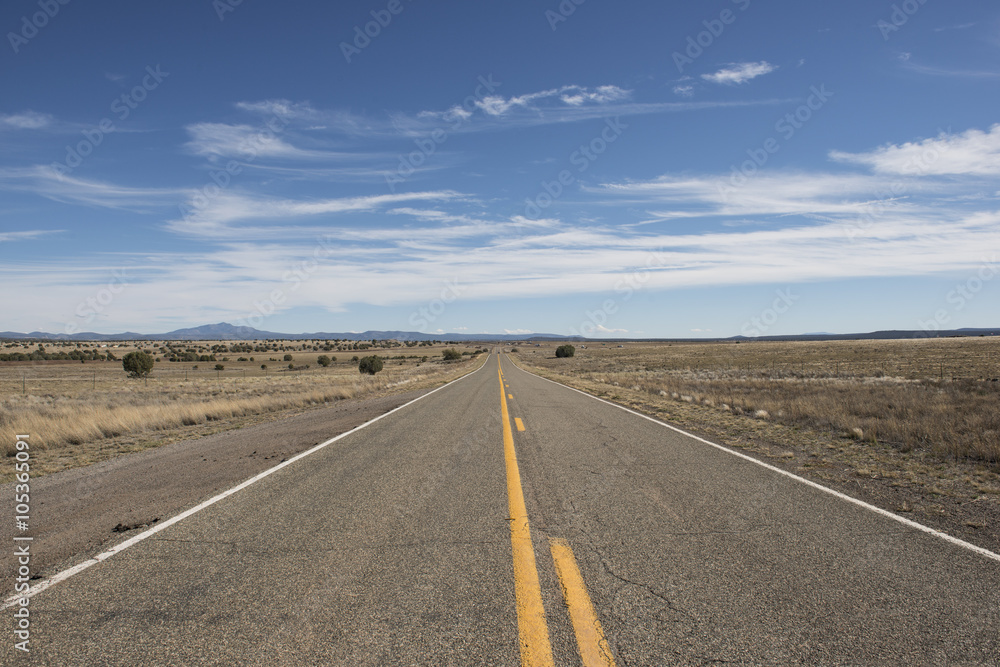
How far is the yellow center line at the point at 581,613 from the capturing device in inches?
111

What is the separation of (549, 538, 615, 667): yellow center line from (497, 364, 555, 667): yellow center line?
19cm

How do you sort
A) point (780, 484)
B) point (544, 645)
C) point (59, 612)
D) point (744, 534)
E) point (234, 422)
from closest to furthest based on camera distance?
point (544, 645) → point (59, 612) → point (744, 534) → point (780, 484) → point (234, 422)

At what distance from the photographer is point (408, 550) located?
4371 millimetres

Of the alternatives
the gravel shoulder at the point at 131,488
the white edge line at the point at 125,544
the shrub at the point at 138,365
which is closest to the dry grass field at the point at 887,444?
the white edge line at the point at 125,544

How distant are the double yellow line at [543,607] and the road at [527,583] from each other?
16 mm

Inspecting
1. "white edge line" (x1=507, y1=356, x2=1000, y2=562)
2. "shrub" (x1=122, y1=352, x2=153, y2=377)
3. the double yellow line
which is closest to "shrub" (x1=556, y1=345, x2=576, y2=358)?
"shrub" (x1=122, y1=352, x2=153, y2=377)

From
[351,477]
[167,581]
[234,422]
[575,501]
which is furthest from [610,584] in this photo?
[234,422]

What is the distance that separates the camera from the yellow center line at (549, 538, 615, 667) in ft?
9.25

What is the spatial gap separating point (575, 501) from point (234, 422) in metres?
11.7

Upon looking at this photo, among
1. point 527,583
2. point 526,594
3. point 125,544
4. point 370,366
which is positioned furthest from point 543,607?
point 370,366

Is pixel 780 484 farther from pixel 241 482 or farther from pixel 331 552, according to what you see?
pixel 241 482

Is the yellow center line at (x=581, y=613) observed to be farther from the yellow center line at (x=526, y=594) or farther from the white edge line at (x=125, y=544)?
the white edge line at (x=125, y=544)

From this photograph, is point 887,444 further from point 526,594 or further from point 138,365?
point 138,365

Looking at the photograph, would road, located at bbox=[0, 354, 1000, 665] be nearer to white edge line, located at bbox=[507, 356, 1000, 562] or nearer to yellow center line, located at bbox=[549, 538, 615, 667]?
yellow center line, located at bbox=[549, 538, 615, 667]
